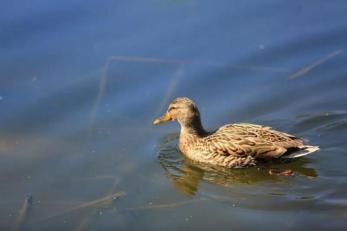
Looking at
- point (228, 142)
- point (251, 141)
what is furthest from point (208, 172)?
point (251, 141)

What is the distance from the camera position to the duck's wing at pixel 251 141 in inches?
359

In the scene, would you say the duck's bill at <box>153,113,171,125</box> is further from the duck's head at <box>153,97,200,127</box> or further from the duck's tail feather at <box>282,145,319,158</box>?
the duck's tail feather at <box>282,145,319,158</box>

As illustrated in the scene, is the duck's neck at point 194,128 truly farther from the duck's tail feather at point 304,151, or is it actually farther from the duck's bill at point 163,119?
the duck's tail feather at point 304,151

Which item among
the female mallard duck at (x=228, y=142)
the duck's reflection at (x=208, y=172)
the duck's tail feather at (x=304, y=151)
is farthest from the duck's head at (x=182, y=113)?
the duck's tail feather at (x=304, y=151)

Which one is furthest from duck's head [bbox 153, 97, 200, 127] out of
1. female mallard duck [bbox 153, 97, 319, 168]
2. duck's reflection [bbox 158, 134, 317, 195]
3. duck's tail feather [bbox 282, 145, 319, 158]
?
duck's tail feather [bbox 282, 145, 319, 158]

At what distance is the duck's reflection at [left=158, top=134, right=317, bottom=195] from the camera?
29.2 ft

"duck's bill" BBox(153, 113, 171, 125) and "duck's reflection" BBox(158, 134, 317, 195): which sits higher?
"duck's bill" BBox(153, 113, 171, 125)

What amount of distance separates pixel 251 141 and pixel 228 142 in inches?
11.9

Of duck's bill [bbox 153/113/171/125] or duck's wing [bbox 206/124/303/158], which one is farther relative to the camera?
duck's bill [bbox 153/113/171/125]

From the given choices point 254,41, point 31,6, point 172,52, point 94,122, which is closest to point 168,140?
point 94,122

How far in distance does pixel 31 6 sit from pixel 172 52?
265 centimetres

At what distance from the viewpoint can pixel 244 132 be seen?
9.32 meters

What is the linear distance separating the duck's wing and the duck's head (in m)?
0.39

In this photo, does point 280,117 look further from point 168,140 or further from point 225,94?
point 168,140
